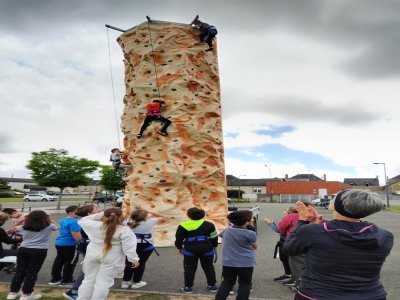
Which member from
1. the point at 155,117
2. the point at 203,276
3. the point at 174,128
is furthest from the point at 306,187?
the point at 203,276

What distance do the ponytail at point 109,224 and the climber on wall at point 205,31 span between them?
906cm

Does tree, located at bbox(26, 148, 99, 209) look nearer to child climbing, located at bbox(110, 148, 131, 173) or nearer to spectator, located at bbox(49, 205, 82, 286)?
child climbing, located at bbox(110, 148, 131, 173)

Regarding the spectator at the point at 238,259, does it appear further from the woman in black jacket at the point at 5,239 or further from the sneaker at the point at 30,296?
the woman in black jacket at the point at 5,239

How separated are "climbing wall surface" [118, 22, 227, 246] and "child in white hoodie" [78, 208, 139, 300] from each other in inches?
254

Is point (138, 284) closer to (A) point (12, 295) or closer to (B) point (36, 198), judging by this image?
(A) point (12, 295)

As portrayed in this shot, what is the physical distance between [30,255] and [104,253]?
5.74ft

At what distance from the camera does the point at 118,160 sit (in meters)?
12.5

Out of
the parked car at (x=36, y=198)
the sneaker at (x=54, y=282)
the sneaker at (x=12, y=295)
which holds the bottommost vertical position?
the sneaker at (x=54, y=282)

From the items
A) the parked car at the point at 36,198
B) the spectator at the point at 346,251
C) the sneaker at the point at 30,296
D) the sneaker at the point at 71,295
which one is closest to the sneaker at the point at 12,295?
the sneaker at the point at 30,296

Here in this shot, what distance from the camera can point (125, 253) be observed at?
465cm

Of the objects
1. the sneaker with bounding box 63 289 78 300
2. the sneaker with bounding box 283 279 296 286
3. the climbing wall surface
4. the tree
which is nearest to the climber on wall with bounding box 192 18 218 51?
the climbing wall surface

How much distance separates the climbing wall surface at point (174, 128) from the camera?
450 inches

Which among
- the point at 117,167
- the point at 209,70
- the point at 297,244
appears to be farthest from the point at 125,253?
the point at 209,70

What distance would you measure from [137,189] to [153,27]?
5970 millimetres
